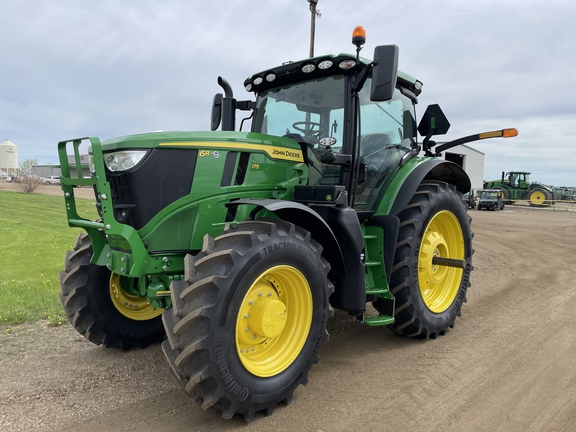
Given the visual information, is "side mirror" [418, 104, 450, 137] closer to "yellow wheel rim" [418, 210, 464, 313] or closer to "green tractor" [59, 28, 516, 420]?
"green tractor" [59, 28, 516, 420]

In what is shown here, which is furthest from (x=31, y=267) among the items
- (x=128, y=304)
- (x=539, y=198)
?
(x=539, y=198)

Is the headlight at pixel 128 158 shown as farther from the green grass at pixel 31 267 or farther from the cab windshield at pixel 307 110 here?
the green grass at pixel 31 267

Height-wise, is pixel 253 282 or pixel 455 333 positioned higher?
pixel 253 282

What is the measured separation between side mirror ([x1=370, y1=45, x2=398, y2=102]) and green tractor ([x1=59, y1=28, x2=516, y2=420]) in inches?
0.4

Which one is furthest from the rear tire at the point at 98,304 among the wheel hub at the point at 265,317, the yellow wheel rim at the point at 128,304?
the wheel hub at the point at 265,317

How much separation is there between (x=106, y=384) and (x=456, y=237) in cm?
389

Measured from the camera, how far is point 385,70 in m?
3.43

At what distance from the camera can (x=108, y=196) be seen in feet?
9.96

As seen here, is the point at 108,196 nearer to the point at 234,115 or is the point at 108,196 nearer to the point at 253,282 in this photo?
the point at 253,282

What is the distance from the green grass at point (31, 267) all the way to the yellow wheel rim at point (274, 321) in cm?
280

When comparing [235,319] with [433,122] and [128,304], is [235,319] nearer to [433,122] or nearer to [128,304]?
[128,304]

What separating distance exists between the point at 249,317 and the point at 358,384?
108 cm

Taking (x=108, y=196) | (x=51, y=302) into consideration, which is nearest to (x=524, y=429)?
(x=108, y=196)

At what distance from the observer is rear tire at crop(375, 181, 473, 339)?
13.7 ft
